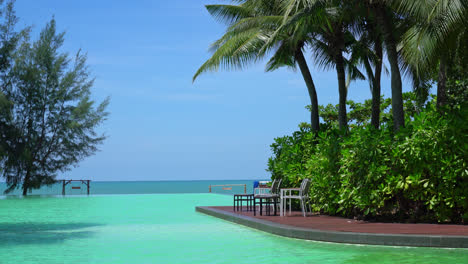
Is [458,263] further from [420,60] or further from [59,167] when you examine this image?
[59,167]

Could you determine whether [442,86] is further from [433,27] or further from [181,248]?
[181,248]

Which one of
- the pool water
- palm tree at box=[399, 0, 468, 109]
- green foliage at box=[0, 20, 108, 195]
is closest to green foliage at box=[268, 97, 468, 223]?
palm tree at box=[399, 0, 468, 109]

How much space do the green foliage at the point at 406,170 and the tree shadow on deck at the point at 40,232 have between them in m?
5.92

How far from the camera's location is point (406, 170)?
11039mm

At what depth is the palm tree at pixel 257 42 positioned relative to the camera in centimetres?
1689

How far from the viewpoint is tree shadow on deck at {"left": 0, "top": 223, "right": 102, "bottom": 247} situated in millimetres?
10423

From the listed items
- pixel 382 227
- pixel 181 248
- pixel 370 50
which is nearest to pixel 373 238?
pixel 382 227

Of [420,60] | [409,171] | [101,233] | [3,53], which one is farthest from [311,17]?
[3,53]

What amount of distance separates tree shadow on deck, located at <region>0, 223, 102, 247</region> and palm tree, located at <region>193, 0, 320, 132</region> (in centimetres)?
656

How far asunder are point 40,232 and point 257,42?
9099mm

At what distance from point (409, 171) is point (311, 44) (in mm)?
8317

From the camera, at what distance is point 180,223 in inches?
547

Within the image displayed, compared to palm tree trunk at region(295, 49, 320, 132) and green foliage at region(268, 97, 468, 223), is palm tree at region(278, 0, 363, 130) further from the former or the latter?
green foliage at region(268, 97, 468, 223)

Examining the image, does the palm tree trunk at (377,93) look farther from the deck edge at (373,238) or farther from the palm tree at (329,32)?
the deck edge at (373,238)
